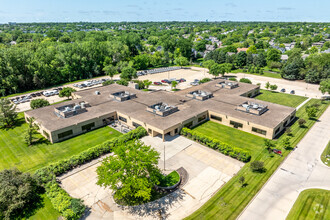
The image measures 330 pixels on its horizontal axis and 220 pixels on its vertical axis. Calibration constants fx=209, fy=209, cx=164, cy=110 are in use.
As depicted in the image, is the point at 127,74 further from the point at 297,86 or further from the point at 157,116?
the point at 297,86

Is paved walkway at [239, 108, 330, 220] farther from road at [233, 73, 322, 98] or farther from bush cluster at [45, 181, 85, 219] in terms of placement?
road at [233, 73, 322, 98]

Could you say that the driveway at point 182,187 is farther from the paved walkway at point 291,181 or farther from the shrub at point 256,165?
the paved walkway at point 291,181

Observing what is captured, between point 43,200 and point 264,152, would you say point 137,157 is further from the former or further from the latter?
point 264,152

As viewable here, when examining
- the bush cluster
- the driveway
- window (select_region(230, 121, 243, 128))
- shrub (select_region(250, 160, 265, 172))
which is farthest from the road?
the bush cluster

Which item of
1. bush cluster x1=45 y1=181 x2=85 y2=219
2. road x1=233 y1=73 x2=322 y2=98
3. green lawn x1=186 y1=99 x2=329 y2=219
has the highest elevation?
road x1=233 y1=73 x2=322 y2=98

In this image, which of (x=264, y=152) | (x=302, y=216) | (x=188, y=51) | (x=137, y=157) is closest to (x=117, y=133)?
(x=137, y=157)

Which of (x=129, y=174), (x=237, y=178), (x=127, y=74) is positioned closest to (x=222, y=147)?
(x=237, y=178)
